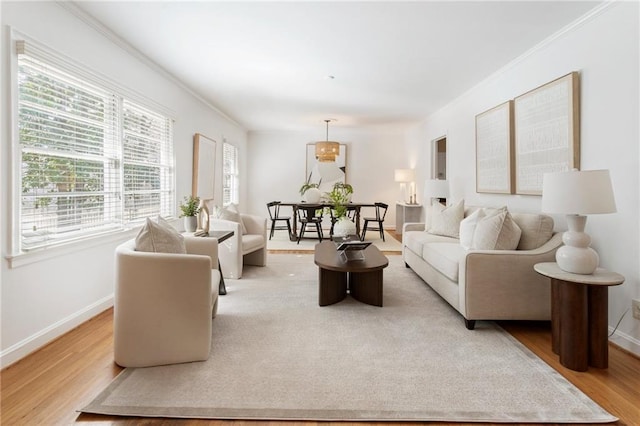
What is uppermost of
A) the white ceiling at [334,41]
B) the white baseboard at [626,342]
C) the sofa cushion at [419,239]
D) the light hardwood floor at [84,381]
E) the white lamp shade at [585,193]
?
the white ceiling at [334,41]

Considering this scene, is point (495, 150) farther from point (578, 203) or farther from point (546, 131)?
point (578, 203)

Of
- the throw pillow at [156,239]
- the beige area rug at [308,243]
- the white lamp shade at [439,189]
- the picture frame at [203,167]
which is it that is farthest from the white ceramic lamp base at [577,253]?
the picture frame at [203,167]

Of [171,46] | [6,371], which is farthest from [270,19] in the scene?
[6,371]

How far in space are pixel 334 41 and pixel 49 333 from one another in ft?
11.1

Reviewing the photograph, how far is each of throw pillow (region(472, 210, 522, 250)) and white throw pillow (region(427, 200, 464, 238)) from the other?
1.35 m

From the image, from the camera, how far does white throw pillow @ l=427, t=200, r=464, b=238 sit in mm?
4281

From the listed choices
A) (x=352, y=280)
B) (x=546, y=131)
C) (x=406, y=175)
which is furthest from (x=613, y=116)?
(x=406, y=175)

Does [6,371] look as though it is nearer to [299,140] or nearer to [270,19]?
[270,19]

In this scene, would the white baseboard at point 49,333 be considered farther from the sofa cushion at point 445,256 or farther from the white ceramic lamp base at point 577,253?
the white ceramic lamp base at point 577,253

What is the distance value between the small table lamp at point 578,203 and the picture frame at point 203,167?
15.2ft

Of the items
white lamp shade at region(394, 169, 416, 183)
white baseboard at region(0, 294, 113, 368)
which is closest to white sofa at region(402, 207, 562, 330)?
white baseboard at region(0, 294, 113, 368)

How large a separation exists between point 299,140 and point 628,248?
730 centimetres

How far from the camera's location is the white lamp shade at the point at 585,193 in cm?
207

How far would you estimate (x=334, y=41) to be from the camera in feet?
10.8
